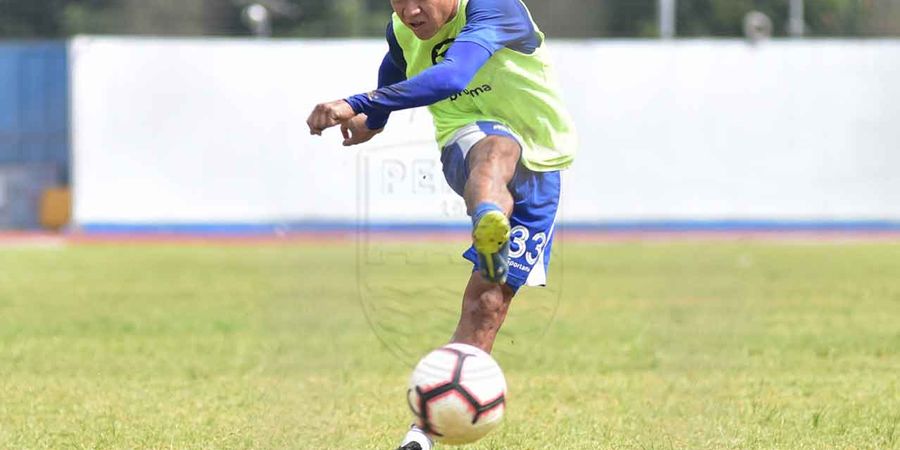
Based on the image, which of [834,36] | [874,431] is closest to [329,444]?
[874,431]

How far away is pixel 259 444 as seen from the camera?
Result: 20.6ft

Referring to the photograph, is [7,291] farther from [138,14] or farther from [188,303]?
[138,14]

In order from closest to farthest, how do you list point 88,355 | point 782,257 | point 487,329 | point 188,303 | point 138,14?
point 487,329 < point 88,355 < point 188,303 < point 782,257 < point 138,14

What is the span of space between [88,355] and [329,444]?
159 inches

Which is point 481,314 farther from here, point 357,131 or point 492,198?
point 357,131

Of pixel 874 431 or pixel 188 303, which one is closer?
pixel 874 431

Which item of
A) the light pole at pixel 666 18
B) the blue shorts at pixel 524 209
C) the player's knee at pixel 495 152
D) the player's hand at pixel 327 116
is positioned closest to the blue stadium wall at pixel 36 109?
the light pole at pixel 666 18

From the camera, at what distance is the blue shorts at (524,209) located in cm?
557

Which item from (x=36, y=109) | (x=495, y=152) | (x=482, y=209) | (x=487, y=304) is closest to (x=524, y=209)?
(x=495, y=152)

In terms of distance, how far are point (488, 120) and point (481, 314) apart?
77cm

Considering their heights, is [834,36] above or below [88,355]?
above

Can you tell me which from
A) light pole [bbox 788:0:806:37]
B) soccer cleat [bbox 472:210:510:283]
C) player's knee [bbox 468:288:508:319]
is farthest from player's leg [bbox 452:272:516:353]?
→ light pole [bbox 788:0:806:37]

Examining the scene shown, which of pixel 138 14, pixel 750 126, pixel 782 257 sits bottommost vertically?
pixel 782 257

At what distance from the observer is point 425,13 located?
5.44 meters
